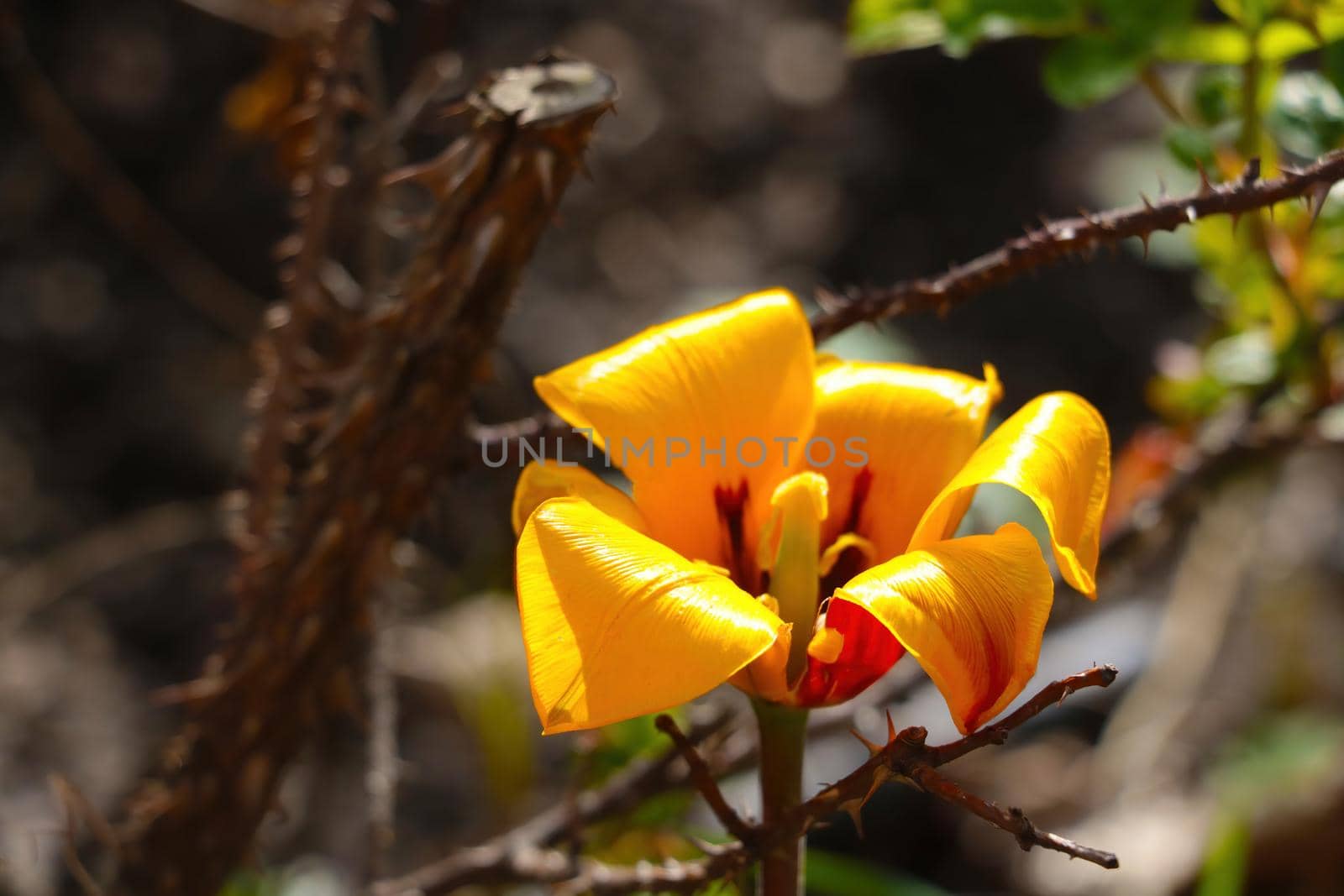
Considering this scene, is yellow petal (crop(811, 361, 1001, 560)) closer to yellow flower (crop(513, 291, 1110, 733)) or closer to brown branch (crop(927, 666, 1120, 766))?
yellow flower (crop(513, 291, 1110, 733))

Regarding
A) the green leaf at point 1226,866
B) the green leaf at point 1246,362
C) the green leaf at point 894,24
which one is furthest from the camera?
the green leaf at point 1226,866

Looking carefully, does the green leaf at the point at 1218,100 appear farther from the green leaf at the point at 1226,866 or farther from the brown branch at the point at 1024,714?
the green leaf at the point at 1226,866

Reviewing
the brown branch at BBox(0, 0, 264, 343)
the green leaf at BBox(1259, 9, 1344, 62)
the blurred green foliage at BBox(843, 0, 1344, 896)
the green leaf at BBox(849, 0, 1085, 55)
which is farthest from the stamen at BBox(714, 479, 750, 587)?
the brown branch at BBox(0, 0, 264, 343)

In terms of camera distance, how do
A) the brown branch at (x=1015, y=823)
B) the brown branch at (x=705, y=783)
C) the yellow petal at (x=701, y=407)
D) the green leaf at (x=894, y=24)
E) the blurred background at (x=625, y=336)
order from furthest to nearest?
the blurred background at (x=625, y=336)
the green leaf at (x=894, y=24)
the yellow petal at (x=701, y=407)
the brown branch at (x=705, y=783)
the brown branch at (x=1015, y=823)

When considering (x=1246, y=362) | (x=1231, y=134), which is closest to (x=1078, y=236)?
(x=1246, y=362)

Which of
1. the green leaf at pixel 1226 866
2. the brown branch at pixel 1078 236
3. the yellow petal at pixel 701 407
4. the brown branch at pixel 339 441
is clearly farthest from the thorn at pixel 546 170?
the green leaf at pixel 1226 866

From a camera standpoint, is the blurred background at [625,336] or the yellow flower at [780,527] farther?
the blurred background at [625,336]

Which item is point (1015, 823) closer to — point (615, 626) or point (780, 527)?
point (615, 626)

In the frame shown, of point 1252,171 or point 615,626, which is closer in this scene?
point 615,626
